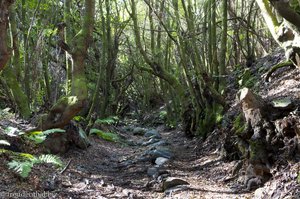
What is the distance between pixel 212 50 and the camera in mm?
9641

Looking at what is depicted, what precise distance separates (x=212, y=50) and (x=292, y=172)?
561 cm

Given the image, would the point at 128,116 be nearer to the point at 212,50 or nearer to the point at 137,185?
the point at 212,50

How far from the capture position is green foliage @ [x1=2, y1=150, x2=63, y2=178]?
4227 millimetres

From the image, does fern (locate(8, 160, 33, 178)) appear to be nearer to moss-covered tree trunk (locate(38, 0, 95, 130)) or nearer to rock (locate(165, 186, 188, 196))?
rock (locate(165, 186, 188, 196))

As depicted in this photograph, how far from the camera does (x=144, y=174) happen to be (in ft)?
21.3

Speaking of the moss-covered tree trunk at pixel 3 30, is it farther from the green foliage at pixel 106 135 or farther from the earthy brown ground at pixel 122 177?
the green foliage at pixel 106 135

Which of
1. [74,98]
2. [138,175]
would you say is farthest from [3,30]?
[138,175]

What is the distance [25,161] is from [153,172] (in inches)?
101

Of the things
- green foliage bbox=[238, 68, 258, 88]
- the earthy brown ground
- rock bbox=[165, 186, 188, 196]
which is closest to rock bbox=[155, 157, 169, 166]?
the earthy brown ground

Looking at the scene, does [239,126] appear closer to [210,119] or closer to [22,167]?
[210,119]

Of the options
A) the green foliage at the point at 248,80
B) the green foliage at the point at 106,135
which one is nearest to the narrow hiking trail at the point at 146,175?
the green foliage at the point at 106,135

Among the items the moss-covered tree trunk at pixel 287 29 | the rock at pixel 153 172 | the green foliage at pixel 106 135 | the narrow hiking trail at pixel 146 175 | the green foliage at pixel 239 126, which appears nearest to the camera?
the moss-covered tree trunk at pixel 287 29

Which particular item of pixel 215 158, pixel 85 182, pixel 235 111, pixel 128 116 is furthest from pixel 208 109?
pixel 128 116

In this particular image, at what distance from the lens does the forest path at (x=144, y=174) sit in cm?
511
